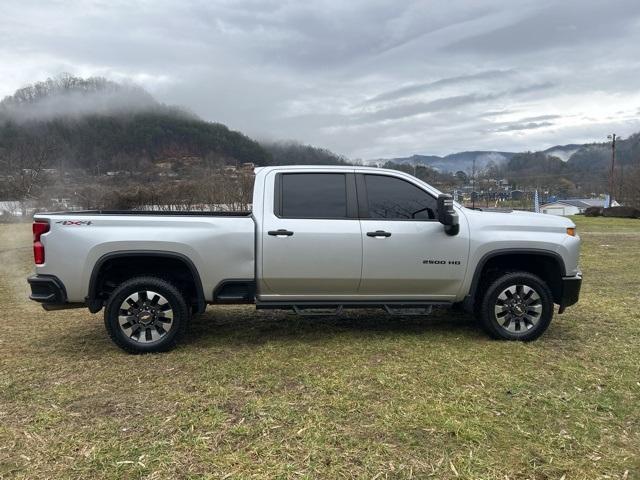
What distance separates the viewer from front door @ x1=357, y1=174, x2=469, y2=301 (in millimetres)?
5207

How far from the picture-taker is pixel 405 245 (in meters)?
5.22

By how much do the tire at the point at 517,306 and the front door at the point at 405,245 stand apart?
40cm

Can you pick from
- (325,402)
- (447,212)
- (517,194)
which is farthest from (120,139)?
(325,402)

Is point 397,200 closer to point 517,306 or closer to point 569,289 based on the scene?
point 517,306

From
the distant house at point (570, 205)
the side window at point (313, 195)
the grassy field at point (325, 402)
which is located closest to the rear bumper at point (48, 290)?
the grassy field at point (325, 402)

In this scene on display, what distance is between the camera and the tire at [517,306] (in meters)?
5.38

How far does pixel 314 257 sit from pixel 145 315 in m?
1.74

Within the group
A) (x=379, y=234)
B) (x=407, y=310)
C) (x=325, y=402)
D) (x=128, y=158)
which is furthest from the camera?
(x=128, y=158)

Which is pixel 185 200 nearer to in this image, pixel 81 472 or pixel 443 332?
pixel 443 332

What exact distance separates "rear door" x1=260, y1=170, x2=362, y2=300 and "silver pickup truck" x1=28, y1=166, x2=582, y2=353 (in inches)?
0.4

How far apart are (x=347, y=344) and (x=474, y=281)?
1.47 meters

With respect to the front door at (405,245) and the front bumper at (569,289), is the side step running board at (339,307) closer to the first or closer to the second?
the front door at (405,245)

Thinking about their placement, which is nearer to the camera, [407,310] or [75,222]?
[75,222]

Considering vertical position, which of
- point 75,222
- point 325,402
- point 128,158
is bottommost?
point 325,402
